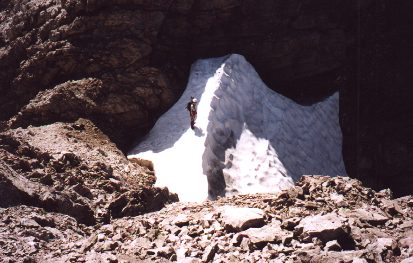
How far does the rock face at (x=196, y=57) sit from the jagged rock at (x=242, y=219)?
899 cm

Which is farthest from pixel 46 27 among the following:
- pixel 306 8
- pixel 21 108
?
pixel 306 8

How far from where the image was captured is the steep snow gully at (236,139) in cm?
1425

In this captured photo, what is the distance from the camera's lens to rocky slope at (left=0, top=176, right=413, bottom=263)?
6773 mm

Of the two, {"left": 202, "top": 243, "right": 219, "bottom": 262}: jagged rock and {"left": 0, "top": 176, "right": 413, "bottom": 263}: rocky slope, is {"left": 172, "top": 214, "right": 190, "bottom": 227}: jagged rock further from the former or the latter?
{"left": 202, "top": 243, "right": 219, "bottom": 262}: jagged rock

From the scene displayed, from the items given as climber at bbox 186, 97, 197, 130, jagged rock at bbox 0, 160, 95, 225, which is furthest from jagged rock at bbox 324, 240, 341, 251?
climber at bbox 186, 97, 197, 130

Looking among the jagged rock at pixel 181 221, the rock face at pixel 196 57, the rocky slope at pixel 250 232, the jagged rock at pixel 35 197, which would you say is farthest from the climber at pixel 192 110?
the jagged rock at pixel 181 221

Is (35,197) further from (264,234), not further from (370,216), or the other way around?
(370,216)

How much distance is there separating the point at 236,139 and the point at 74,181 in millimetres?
6948

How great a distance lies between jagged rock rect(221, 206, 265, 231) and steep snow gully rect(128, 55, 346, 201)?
505cm

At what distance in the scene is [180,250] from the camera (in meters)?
7.35

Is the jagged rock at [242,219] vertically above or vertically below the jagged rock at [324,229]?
above

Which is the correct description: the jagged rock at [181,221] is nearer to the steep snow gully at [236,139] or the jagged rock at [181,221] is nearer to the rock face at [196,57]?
the steep snow gully at [236,139]

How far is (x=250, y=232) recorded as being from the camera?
734 cm

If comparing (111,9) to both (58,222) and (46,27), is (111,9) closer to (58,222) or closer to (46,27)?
(46,27)
